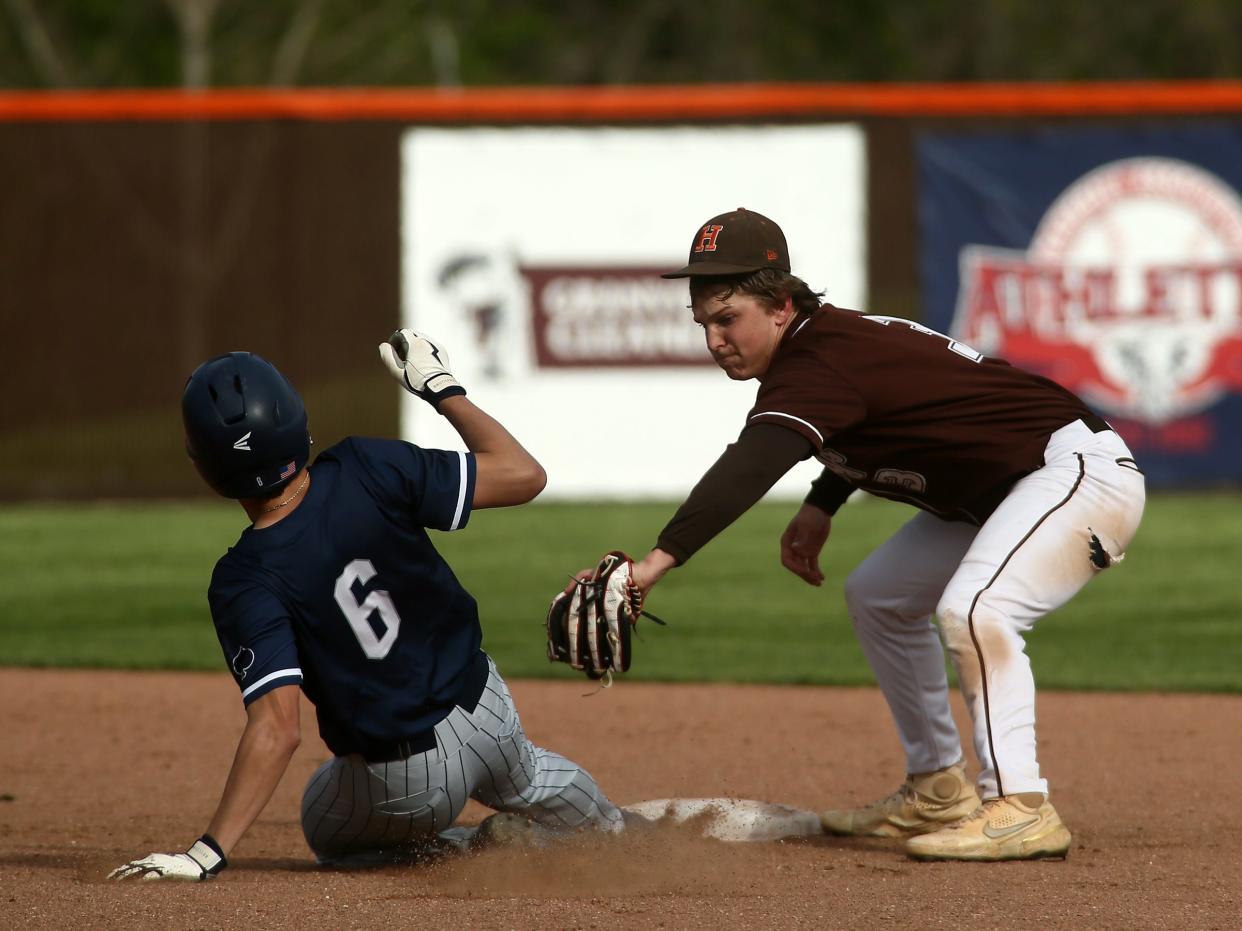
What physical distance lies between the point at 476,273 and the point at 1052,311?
13.5ft

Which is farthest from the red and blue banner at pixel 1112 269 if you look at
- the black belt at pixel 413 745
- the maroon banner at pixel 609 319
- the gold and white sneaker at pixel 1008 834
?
the black belt at pixel 413 745

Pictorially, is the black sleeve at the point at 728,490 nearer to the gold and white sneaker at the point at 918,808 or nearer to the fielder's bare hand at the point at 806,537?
the fielder's bare hand at the point at 806,537

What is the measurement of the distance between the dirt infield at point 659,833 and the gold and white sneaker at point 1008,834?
1.6 inches

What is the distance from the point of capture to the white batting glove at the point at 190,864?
3.86m

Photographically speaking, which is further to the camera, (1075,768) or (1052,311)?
(1052,311)

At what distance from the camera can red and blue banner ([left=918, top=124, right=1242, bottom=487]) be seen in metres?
12.6

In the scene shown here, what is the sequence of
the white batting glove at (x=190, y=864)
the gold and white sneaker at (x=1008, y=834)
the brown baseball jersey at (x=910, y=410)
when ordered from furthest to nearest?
the gold and white sneaker at (x=1008, y=834) → the brown baseball jersey at (x=910, y=410) → the white batting glove at (x=190, y=864)

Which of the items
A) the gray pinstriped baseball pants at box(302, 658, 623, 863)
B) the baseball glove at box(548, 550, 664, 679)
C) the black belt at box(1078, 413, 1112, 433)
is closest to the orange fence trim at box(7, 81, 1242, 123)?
the black belt at box(1078, 413, 1112, 433)

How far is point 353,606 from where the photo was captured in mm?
3879

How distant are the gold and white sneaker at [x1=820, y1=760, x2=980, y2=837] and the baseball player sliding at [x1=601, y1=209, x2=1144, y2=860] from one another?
0.13 m

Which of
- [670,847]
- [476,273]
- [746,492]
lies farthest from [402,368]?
[476,273]

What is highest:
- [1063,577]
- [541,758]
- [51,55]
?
[51,55]

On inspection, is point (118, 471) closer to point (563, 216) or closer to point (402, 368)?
point (563, 216)

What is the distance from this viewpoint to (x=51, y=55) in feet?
117
